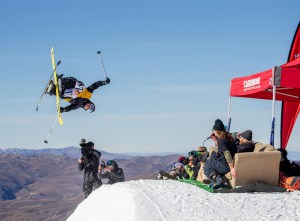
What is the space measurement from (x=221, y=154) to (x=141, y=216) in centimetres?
281

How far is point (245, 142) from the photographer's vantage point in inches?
383

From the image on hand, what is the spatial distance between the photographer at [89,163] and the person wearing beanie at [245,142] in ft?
14.1

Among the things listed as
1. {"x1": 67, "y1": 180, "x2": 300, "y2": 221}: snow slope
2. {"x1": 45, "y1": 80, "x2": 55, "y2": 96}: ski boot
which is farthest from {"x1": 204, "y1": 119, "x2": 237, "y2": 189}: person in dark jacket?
{"x1": 45, "y1": 80, "x2": 55, "y2": 96}: ski boot

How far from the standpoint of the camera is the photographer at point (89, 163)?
1232 cm

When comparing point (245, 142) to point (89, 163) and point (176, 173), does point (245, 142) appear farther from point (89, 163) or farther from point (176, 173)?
point (89, 163)

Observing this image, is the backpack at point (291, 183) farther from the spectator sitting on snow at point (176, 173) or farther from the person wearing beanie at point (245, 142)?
the spectator sitting on snow at point (176, 173)

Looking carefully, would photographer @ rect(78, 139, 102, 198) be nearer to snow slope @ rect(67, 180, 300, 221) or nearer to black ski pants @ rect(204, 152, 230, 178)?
snow slope @ rect(67, 180, 300, 221)

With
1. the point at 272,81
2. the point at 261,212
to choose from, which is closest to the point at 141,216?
the point at 261,212

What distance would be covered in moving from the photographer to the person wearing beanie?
428 cm

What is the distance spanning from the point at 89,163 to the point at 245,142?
4643 millimetres

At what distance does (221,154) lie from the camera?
9352 millimetres

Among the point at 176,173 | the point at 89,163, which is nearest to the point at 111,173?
the point at 89,163

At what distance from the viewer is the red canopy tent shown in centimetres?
1193

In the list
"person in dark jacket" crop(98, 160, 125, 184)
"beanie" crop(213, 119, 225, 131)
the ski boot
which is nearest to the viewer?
"beanie" crop(213, 119, 225, 131)
